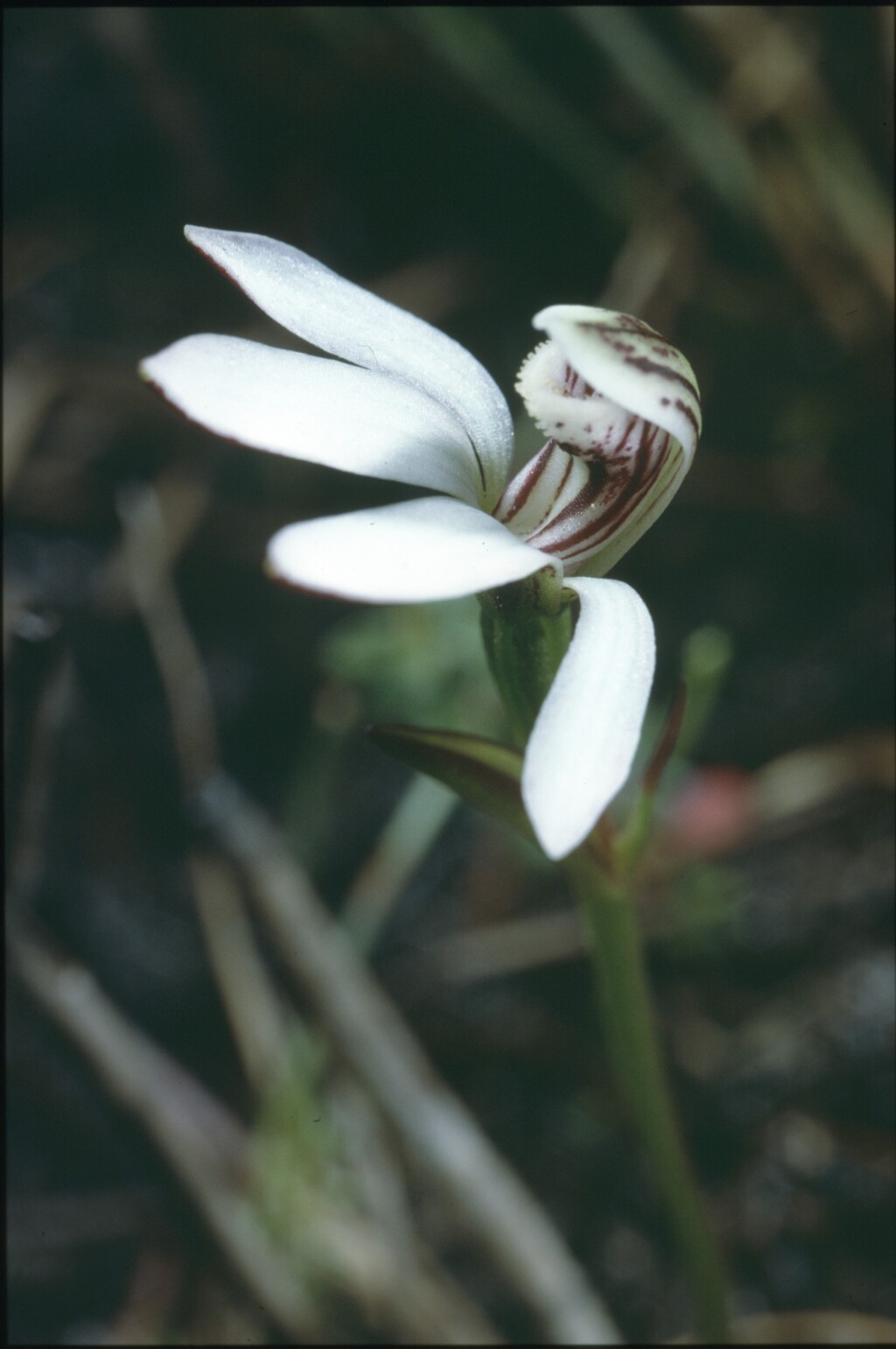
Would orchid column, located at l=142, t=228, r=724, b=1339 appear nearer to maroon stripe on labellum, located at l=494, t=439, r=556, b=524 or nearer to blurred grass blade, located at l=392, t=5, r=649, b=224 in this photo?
maroon stripe on labellum, located at l=494, t=439, r=556, b=524

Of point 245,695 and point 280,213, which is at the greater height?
point 280,213

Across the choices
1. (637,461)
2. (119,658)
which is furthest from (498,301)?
(637,461)

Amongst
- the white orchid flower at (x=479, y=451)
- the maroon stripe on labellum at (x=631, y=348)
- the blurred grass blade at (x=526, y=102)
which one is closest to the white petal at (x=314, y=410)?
the white orchid flower at (x=479, y=451)

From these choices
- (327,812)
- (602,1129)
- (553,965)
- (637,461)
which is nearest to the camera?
(637,461)

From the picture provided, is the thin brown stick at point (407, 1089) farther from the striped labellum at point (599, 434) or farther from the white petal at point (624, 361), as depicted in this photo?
the white petal at point (624, 361)

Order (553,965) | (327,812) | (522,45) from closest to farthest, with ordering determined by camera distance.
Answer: (553,965)
(327,812)
(522,45)

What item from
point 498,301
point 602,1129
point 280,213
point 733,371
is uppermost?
point 280,213

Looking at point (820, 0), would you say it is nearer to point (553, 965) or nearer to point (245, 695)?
point (245, 695)
